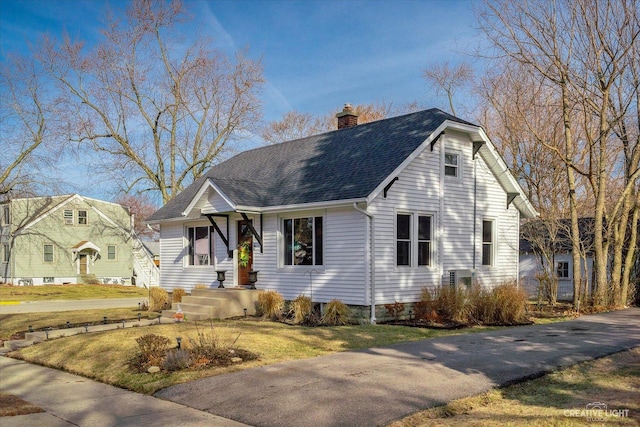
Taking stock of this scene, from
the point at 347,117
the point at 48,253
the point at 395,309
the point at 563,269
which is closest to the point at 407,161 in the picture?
the point at 395,309

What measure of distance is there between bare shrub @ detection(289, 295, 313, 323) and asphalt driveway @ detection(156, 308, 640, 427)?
4.52 m

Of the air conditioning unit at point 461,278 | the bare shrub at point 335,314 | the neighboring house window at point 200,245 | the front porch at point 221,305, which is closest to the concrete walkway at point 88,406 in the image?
the front porch at point 221,305

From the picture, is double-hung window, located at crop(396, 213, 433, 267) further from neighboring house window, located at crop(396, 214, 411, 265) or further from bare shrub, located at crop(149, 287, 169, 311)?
bare shrub, located at crop(149, 287, 169, 311)

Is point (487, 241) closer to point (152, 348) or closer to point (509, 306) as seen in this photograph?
point (509, 306)

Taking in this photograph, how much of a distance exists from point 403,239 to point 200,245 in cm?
818

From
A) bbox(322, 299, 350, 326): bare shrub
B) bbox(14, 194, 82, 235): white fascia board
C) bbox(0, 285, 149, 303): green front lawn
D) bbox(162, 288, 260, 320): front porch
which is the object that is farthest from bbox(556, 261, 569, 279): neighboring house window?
bbox(14, 194, 82, 235): white fascia board

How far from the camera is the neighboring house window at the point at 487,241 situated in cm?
1866

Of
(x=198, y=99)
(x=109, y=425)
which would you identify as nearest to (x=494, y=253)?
(x=109, y=425)

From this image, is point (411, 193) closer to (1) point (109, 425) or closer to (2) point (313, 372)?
(2) point (313, 372)

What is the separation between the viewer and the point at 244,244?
18.6 m

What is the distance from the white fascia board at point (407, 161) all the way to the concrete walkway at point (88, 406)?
310 inches

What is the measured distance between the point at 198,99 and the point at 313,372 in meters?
30.0

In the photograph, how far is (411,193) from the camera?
1602 centimetres

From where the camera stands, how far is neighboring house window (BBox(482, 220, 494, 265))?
1866 centimetres
